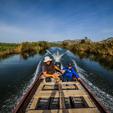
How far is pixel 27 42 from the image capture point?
5862 cm

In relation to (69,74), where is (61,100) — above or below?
below

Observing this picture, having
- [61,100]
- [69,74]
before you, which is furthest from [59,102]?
[69,74]

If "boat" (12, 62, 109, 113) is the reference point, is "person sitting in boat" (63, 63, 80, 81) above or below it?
above

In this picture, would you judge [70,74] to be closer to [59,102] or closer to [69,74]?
[69,74]

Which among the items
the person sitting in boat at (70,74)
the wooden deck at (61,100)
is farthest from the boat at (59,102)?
the person sitting in boat at (70,74)

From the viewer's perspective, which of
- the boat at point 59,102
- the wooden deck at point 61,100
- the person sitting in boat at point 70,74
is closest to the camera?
the boat at point 59,102

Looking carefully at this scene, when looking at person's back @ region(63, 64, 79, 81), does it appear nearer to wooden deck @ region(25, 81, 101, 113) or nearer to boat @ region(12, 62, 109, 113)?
boat @ region(12, 62, 109, 113)

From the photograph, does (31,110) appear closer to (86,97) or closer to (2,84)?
(86,97)

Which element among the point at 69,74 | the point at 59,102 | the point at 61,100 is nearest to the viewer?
the point at 61,100

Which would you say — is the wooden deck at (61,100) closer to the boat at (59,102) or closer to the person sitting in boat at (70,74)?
the boat at (59,102)

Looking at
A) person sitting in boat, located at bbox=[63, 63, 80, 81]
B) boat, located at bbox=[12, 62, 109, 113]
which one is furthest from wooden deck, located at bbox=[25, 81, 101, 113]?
person sitting in boat, located at bbox=[63, 63, 80, 81]

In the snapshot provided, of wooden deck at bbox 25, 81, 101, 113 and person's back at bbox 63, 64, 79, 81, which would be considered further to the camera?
person's back at bbox 63, 64, 79, 81

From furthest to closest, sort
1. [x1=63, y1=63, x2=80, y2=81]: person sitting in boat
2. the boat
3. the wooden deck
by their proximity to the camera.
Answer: [x1=63, y1=63, x2=80, y2=81]: person sitting in boat
the wooden deck
the boat

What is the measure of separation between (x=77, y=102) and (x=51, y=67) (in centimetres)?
230
